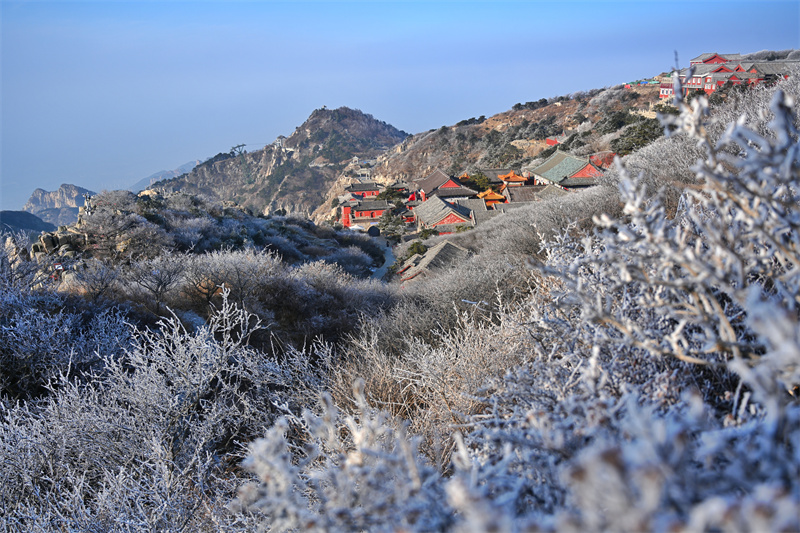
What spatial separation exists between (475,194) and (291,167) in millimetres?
73069

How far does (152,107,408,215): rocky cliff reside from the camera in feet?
300

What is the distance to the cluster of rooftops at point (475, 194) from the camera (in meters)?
31.6

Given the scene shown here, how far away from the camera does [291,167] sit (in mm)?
102812

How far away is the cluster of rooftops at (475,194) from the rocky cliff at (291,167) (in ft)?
119

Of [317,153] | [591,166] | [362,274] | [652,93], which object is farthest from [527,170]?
[317,153]

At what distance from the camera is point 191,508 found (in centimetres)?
416

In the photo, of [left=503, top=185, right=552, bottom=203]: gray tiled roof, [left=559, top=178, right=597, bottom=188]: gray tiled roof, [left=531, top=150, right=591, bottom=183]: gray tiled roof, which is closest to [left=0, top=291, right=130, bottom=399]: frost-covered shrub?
[left=559, top=178, right=597, bottom=188]: gray tiled roof

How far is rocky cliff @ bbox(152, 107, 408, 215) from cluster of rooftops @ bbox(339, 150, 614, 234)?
3615 centimetres

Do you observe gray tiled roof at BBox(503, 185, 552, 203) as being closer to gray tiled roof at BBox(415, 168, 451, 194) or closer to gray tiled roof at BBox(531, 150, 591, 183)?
gray tiled roof at BBox(531, 150, 591, 183)

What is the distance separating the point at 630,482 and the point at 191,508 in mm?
4510

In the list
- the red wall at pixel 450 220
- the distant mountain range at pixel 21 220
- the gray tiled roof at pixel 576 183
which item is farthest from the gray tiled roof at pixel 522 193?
the distant mountain range at pixel 21 220

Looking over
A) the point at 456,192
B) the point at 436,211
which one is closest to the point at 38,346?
the point at 436,211

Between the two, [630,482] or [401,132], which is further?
[401,132]

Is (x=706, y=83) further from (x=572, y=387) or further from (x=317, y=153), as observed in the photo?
(x=317, y=153)
